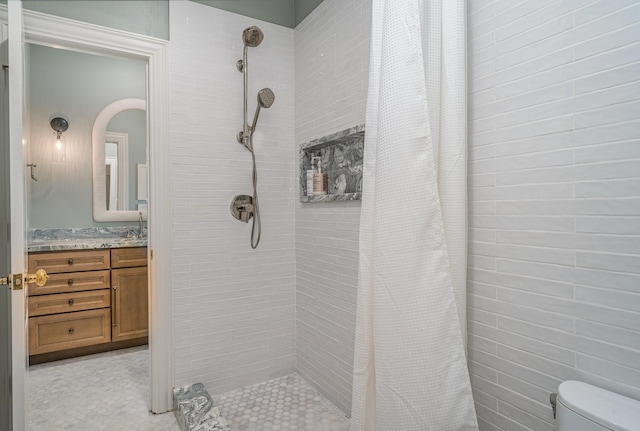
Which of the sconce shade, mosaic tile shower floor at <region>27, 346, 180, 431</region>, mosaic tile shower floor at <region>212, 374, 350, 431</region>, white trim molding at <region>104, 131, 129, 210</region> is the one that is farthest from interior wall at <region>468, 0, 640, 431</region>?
the sconce shade

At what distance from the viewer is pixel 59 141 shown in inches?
117

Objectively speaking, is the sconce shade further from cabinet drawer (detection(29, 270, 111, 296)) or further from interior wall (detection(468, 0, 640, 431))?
interior wall (detection(468, 0, 640, 431))

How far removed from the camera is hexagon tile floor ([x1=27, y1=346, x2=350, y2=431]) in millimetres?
1815

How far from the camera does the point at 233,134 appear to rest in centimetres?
214

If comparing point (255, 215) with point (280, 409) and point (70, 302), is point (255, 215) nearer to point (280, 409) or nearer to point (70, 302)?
point (280, 409)

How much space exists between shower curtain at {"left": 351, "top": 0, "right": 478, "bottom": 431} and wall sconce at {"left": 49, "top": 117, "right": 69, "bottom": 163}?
2908mm

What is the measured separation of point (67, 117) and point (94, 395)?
2232 mm

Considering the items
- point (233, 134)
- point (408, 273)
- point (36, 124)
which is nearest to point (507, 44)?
point (408, 273)

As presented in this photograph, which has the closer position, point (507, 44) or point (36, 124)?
point (507, 44)

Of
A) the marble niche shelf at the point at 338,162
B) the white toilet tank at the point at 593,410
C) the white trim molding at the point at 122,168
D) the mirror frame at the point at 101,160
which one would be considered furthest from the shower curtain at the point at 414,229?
the white trim molding at the point at 122,168

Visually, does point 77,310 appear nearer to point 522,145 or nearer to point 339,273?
point 339,273

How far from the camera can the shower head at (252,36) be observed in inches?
79.0

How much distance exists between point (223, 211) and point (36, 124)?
6.72 feet

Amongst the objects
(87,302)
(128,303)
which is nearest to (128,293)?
(128,303)
